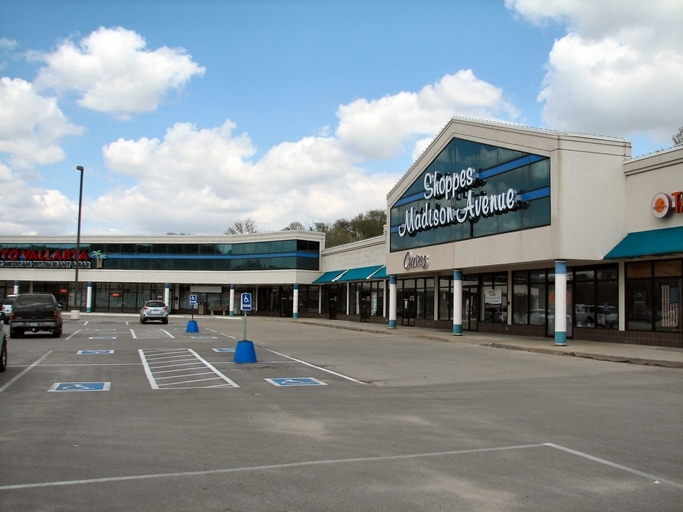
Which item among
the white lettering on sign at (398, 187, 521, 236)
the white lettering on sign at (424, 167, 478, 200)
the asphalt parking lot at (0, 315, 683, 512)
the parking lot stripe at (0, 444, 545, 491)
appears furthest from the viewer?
the white lettering on sign at (424, 167, 478, 200)

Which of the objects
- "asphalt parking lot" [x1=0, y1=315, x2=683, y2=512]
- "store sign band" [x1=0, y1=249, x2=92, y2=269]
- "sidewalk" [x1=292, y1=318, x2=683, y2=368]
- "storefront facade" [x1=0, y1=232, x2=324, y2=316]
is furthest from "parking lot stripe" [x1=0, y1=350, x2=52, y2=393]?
"store sign band" [x1=0, y1=249, x2=92, y2=269]

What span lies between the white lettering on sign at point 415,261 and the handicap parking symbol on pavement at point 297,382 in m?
19.0

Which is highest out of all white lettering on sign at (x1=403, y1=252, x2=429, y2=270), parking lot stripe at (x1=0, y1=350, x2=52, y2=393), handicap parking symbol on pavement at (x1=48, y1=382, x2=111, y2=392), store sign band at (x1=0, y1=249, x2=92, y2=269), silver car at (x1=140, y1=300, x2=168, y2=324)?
store sign band at (x1=0, y1=249, x2=92, y2=269)

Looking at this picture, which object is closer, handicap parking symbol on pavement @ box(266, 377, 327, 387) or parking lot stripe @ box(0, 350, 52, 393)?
parking lot stripe @ box(0, 350, 52, 393)

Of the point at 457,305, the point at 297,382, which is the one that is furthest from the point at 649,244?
the point at 297,382

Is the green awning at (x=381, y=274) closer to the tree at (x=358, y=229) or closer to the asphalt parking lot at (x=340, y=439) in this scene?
the asphalt parking lot at (x=340, y=439)

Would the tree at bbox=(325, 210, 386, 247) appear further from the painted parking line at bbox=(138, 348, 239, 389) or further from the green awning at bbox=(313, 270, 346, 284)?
the painted parking line at bbox=(138, 348, 239, 389)

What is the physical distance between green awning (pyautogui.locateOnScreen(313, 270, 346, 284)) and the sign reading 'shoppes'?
16781 mm

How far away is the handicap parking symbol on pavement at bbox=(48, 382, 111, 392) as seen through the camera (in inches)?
514

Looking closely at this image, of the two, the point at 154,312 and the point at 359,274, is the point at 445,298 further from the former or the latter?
the point at 154,312

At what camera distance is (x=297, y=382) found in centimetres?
1438

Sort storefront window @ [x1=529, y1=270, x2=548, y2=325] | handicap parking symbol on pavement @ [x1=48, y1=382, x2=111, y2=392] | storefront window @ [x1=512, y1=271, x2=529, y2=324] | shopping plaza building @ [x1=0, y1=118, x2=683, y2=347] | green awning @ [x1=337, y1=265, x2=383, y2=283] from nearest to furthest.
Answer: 1. handicap parking symbol on pavement @ [x1=48, y1=382, x2=111, y2=392]
2. shopping plaza building @ [x1=0, y1=118, x2=683, y2=347]
3. storefront window @ [x1=529, y1=270, x2=548, y2=325]
4. storefront window @ [x1=512, y1=271, x2=529, y2=324]
5. green awning @ [x1=337, y1=265, x2=383, y2=283]

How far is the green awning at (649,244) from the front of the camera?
2048 cm

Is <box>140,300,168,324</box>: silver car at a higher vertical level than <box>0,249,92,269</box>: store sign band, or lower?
lower
